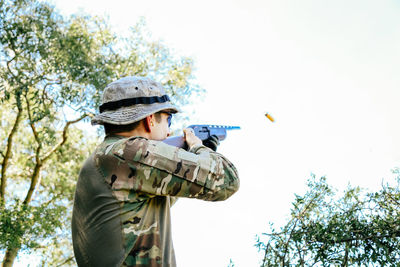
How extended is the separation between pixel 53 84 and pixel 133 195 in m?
12.9

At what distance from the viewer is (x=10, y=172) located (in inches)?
747

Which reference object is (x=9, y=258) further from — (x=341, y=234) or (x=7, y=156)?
(x=341, y=234)

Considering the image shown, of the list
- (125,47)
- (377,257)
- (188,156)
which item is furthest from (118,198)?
(125,47)

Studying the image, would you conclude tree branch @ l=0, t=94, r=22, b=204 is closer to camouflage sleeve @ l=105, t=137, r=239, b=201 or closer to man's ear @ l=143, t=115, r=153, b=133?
man's ear @ l=143, t=115, r=153, b=133

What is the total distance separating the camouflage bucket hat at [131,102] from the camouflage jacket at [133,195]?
0.75 ft

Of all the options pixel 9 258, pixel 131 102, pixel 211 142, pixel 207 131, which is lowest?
pixel 131 102

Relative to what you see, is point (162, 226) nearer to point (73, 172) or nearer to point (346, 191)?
point (346, 191)

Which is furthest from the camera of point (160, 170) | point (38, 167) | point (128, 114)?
point (38, 167)

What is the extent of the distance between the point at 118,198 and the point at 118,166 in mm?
177

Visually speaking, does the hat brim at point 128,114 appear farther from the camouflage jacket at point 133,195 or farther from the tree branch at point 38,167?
the tree branch at point 38,167

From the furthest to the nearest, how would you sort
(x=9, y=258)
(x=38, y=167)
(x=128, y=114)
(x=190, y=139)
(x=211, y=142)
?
1. (x=38, y=167)
2. (x=9, y=258)
3. (x=211, y=142)
4. (x=190, y=139)
5. (x=128, y=114)

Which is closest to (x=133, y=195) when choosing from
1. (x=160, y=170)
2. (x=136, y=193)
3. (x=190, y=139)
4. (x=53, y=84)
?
(x=136, y=193)

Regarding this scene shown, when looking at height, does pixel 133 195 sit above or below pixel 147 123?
below

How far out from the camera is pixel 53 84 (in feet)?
50.6
